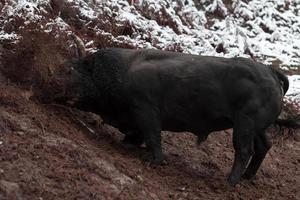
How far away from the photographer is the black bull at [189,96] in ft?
22.9

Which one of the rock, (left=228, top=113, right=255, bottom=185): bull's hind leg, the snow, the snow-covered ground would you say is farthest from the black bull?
the snow

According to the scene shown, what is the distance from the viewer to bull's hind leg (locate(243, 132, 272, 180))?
7578 millimetres

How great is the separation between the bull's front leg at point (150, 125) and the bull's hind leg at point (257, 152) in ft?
4.24

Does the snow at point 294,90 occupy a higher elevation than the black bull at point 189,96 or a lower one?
lower

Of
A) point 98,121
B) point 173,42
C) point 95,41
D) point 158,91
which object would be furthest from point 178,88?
point 173,42

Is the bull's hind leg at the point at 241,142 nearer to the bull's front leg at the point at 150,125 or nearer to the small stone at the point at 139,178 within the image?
the bull's front leg at the point at 150,125

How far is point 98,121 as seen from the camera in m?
7.86

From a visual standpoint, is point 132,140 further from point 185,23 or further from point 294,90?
point 185,23

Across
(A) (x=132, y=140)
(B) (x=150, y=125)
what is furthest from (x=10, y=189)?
(A) (x=132, y=140)

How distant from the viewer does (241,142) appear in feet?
23.0

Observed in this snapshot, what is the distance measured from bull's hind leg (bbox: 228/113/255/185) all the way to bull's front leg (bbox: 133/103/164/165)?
90 cm

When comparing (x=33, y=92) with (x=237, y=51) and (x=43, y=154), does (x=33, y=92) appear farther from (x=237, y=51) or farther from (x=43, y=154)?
(x=237, y=51)

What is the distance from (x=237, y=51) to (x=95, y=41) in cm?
497

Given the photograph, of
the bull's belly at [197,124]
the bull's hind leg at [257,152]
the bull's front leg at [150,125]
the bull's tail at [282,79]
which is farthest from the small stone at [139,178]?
the bull's tail at [282,79]
